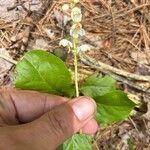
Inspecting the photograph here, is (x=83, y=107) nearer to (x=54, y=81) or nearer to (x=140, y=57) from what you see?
(x=54, y=81)

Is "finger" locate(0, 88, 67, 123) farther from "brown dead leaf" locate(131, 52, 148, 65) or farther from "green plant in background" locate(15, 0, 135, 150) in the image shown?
"brown dead leaf" locate(131, 52, 148, 65)

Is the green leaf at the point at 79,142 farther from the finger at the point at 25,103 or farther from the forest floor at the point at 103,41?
the forest floor at the point at 103,41

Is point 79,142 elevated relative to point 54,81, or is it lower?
lower

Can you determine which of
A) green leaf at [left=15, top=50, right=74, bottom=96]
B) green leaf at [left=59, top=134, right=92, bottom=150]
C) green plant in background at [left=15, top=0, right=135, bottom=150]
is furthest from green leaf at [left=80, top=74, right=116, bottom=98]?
green leaf at [left=59, top=134, right=92, bottom=150]

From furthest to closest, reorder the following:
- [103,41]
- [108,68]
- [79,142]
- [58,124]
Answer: [103,41]
[108,68]
[79,142]
[58,124]

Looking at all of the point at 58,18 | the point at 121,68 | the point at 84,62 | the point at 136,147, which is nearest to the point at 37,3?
the point at 58,18

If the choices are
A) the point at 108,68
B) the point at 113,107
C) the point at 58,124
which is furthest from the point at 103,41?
the point at 58,124
